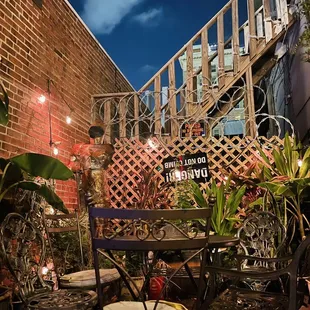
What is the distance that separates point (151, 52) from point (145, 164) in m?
59.7

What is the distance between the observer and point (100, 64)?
6168 millimetres

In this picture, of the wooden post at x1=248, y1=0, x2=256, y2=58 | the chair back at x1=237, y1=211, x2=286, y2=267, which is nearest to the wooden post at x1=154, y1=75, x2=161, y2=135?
the wooden post at x1=248, y1=0, x2=256, y2=58

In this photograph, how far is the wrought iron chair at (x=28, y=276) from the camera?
5.54ft

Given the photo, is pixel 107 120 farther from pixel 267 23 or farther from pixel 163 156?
pixel 267 23

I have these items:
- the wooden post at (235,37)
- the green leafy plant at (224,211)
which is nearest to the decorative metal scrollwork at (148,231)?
the green leafy plant at (224,211)

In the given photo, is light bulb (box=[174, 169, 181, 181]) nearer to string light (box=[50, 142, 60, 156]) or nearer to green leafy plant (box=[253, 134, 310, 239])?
green leafy plant (box=[253, 134, 310, 239])

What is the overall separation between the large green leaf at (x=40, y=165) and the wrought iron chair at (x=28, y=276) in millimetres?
579

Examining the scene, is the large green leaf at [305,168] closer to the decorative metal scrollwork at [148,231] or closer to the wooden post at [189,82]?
the decorative metal scrollwork at [148,231]

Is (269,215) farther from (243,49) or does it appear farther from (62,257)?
(243,49)

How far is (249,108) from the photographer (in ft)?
16.5

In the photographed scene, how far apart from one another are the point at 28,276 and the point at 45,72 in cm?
274

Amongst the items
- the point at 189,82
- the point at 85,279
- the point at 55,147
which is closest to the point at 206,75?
the point at 189,82

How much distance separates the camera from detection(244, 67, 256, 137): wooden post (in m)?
4.87

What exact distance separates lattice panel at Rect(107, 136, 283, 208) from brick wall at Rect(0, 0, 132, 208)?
0.65m
